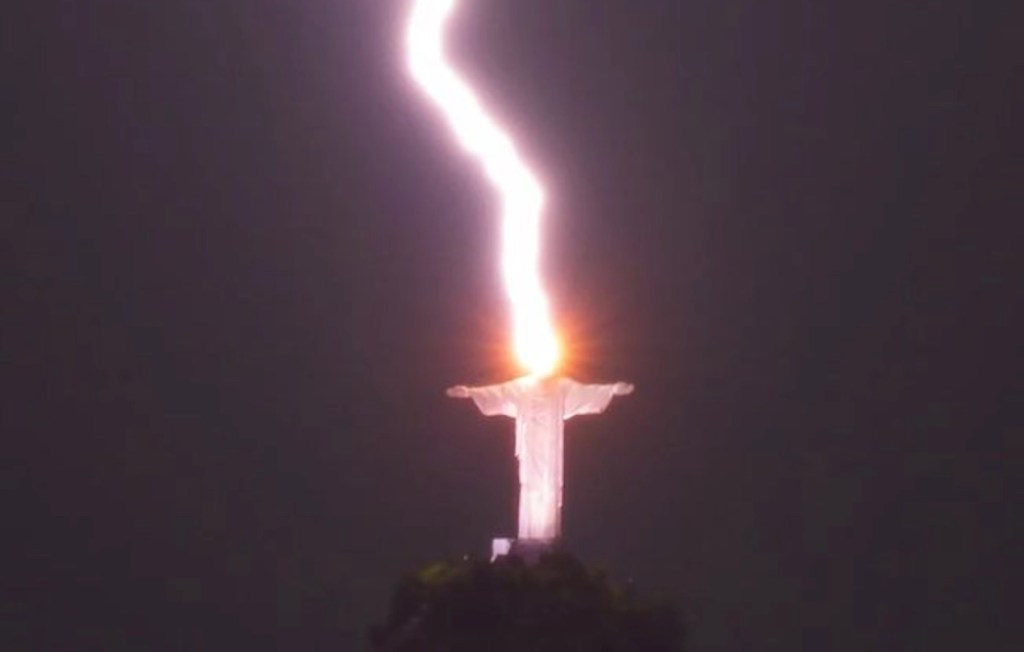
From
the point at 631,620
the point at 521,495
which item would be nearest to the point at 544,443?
the point at 521,495

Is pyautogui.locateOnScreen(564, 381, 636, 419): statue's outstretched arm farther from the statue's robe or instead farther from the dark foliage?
the dark foliage

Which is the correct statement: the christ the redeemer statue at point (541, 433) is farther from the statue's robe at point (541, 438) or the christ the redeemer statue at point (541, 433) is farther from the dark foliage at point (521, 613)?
the dark foliage at point (521, 613)

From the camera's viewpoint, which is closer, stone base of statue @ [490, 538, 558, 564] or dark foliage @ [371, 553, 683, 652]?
dark foliage @ [371, 553, 683, 652]

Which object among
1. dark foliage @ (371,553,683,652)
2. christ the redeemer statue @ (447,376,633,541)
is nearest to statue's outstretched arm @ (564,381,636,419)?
christ the redeemer statue @ (447,376,633,541)

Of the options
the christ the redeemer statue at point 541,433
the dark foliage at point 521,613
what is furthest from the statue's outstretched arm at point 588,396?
the dark foliage at point 521,613

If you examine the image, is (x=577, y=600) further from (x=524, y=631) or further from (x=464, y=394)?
(x=464, y=394)

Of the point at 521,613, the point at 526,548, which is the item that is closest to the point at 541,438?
the point at 526,548
